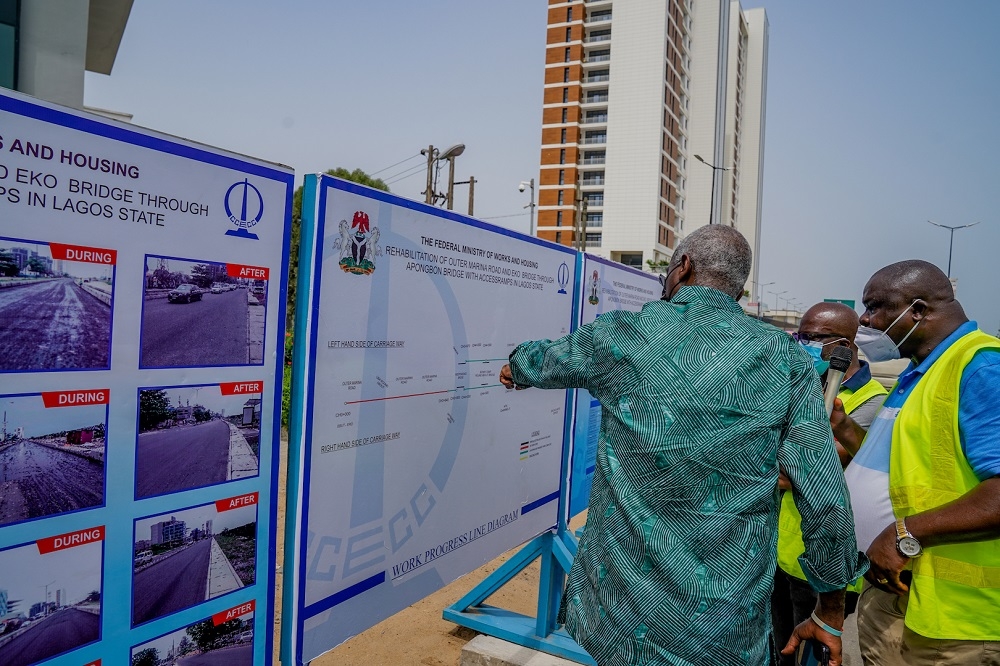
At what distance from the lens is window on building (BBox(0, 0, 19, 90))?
630 cm

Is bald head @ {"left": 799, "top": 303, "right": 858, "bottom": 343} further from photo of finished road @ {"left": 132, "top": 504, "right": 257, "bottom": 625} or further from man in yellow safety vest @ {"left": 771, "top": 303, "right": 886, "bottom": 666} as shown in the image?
photo of finished road @ {"left": 132, "top": 504, "right": 257, "bottom": 625}

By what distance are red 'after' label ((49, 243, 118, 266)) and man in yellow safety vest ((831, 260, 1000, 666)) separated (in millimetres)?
2395

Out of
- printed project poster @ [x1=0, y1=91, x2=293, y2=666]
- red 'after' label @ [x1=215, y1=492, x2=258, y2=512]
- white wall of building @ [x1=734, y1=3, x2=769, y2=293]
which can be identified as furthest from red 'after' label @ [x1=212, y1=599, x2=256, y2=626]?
white wall of building @ [x1=734, y1=3, x2=769, y2=293]

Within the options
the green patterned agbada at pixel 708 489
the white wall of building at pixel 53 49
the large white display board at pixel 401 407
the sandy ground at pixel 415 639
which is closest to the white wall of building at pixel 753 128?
the white wall of building at pixel 53 49

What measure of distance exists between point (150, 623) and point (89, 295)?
87 cm

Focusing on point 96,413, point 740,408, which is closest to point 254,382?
point 96,413

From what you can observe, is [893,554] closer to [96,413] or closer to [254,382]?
[254,382]

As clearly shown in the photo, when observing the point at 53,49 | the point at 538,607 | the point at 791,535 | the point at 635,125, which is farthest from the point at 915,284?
the point at 635,125

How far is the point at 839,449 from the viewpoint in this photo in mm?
3068

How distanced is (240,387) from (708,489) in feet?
4.38

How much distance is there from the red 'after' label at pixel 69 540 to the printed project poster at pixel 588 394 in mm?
2729

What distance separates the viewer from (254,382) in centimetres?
187

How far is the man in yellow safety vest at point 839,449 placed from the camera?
288 centimetres

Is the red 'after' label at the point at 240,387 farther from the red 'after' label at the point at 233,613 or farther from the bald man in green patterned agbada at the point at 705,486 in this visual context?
the bald man in green patterned agbada at the point at 705,486
